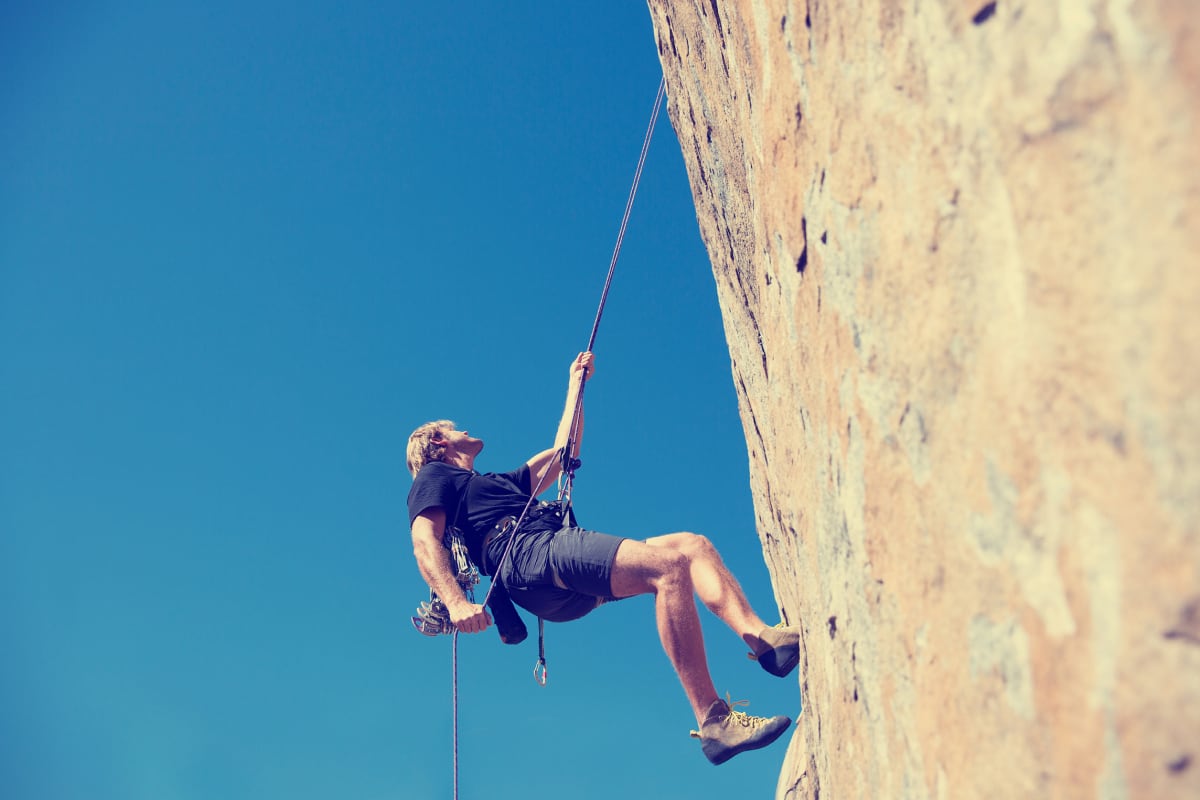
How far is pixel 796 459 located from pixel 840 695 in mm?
1013

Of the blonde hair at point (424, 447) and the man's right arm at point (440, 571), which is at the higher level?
the blonde hair at point (424, 447)

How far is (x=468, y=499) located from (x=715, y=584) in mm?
1438

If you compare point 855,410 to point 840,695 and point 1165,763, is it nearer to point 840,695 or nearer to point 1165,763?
point 840,695

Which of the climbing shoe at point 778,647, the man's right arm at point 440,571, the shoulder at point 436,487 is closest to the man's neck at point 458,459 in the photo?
the shoulder at point 436,487

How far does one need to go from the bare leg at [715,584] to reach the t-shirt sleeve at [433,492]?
3.81ft

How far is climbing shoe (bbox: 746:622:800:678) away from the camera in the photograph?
13.4ft

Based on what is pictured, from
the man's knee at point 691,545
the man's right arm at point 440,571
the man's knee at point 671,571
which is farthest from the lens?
the man's right arm at point 440,571

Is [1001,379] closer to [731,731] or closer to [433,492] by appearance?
[731,731]

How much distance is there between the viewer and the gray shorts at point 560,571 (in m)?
4.30

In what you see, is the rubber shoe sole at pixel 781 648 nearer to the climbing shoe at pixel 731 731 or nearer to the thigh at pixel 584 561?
the climbing shoe at pixel 731 731

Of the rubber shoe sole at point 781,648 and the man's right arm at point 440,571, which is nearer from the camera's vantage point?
the rubber shoe sole at point 781,648

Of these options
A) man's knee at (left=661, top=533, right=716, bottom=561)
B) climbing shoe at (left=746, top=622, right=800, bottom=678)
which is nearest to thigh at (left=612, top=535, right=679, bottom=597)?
man's knee at (left=661, top=533, right=716, bottom=561)

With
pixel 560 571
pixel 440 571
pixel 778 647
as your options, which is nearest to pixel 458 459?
pixel 440 571

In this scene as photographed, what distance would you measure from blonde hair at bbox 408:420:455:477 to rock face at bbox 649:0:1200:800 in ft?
8.96
